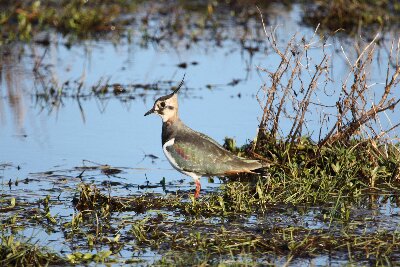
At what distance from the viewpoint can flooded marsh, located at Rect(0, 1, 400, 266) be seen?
20.8 feet

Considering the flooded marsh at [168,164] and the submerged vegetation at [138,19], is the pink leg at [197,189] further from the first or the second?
the submerged vegetation at [138,19]

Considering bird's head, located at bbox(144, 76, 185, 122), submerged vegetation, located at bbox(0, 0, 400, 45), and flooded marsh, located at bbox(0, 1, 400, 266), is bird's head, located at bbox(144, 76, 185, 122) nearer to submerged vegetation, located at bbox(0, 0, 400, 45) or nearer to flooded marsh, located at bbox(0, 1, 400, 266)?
flooded marsh, located at bbox(0, 1, 400, 266)

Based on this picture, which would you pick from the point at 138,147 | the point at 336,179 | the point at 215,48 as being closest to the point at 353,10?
the point at 215,48

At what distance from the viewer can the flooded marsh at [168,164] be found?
634 cm

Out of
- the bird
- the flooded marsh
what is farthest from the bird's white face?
the flooded marsh

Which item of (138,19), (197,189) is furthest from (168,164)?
(138,19)

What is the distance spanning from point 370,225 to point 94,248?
1.96 meters

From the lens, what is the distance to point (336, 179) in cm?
784

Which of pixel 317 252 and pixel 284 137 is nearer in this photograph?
pixel 317 252

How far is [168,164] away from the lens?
8984 mm

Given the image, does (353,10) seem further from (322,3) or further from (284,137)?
(284,137)

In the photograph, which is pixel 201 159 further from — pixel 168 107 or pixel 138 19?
pixel 138 19

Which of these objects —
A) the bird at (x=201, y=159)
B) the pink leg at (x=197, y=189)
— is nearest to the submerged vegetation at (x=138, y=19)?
the bird at (x=201, y=159)

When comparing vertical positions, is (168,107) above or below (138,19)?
below
